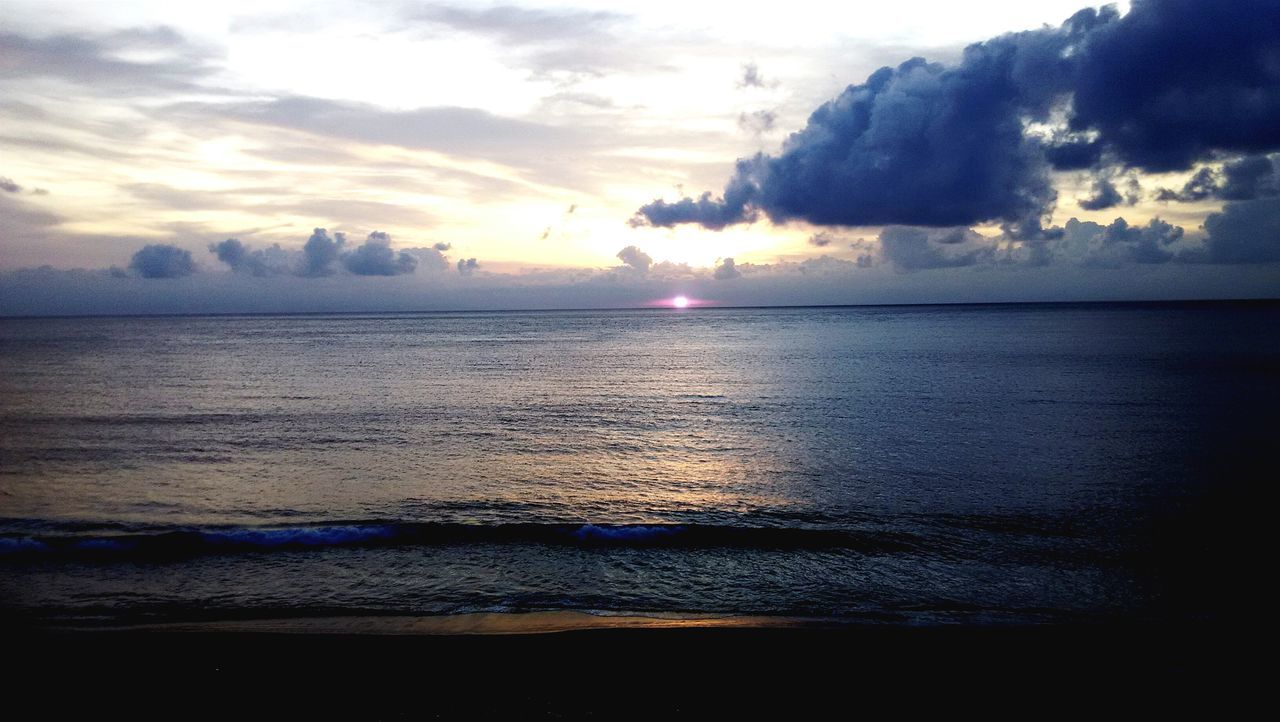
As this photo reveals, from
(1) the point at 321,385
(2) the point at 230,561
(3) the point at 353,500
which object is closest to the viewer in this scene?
(2) the point at 230,561

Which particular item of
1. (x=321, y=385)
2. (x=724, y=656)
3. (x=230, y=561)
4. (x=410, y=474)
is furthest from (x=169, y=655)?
(x=321, y=385)

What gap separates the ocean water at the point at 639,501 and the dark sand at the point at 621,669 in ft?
5.81

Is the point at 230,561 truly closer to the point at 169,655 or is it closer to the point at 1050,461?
the point at 169,655

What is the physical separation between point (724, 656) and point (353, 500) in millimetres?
16399

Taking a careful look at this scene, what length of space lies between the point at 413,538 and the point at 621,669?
1057 centimetres

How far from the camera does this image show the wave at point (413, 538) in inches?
765

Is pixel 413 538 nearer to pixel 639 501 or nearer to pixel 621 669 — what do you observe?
pixel 639 501

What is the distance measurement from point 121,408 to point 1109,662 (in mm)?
52201

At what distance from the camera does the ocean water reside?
16.2 metres

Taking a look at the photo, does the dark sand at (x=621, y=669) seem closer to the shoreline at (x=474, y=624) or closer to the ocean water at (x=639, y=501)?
the shoreline at (x=474, y=624)

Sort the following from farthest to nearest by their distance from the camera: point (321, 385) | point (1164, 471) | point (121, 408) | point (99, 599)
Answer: point (321, 385) < point (121, 408) < point (1164, 471) < point (99, 599)

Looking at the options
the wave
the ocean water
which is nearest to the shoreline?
the ocean water

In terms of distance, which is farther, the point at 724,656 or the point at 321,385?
the point at 321,385

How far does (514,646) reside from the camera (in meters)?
12.2
